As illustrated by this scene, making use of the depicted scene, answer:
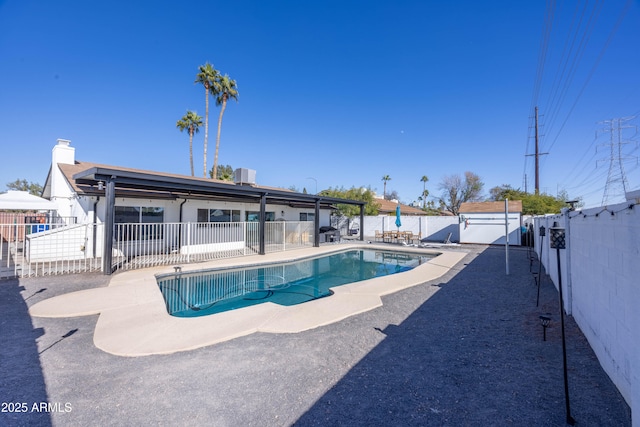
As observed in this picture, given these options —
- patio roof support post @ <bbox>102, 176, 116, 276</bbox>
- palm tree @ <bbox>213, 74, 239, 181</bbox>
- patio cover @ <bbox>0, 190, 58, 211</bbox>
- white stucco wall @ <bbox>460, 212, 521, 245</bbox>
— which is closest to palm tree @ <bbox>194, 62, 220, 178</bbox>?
palm tree @ <bbox>213, 74, 239, 181</bbox>

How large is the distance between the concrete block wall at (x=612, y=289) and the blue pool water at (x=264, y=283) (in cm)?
557

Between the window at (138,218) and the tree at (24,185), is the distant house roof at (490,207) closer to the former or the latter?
the window at (138,218)

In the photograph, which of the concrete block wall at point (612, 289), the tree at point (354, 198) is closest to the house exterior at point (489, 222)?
the tree at point (354, 198)

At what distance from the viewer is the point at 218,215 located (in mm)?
14727

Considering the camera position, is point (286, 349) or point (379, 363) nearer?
point (379, 363)

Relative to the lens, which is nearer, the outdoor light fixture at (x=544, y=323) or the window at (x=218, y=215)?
the outdoor light fixture at (x=544, y=323)

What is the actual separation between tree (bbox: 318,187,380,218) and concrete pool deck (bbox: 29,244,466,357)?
17.4 m

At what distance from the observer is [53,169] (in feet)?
42.5

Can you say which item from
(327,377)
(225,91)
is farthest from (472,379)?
(225,91)

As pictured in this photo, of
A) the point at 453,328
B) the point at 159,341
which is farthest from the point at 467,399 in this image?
the point at 159,341

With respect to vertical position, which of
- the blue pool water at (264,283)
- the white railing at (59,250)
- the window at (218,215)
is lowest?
the blue pool water at (264,283)

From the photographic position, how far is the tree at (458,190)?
1626 inches

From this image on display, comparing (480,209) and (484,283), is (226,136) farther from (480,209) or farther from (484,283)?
(484,283)

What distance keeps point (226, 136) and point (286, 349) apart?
92.3ft
